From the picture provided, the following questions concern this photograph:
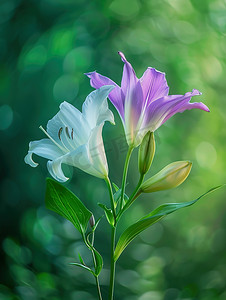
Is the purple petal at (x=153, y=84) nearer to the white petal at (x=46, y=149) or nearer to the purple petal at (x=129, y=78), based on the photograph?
the purple petal at (x=129, y=78)

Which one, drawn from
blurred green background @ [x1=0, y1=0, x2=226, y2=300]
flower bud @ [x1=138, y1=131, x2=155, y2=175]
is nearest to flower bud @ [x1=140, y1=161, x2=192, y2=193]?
flower bud @ [x1=138, y1=131, x2=155, y2=175]

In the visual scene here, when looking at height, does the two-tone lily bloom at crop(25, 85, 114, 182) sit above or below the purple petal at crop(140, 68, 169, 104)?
below

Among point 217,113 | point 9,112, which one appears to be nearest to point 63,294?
point 9,112

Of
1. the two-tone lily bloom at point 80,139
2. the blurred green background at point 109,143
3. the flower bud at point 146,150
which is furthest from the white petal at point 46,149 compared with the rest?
the blurred green background at point 109,143

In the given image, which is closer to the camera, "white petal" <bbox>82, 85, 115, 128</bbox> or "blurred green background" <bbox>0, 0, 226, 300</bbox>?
"white petal" <bbox>82, 85, 115, 128</bbox>

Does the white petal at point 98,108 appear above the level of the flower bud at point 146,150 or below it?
above

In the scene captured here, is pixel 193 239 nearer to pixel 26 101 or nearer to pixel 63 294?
pixel 63 294

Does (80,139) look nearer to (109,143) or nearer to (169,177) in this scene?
(169,177)

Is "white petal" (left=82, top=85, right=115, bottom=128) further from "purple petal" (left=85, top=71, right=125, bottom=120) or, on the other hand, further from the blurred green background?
the blurred green background
